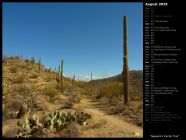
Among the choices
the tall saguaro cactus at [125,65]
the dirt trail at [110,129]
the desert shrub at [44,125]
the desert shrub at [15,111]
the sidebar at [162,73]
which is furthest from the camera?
the tall saguaro cactus at [125,65]

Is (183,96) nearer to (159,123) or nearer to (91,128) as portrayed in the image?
(159,123)

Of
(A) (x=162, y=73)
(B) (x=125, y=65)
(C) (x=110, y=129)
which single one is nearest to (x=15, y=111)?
(C) (x=110, y=129)

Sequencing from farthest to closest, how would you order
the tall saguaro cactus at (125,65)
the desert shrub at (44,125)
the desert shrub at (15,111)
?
the tall saguaro cactus at (125,65)
the desert shrub at (15,111)
the desert shrub at (44,125)

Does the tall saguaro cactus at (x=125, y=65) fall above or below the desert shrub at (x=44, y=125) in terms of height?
above

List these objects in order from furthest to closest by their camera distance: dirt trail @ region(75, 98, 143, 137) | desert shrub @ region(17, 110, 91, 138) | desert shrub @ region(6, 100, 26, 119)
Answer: desert shrub @ region(6, 100, 26, 119) < dirt trail @ region(75, 98, 143, 137) < desert shrub @ region(17, 110, 91, 138)

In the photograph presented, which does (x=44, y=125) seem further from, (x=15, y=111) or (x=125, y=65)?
(x=125, y=65)

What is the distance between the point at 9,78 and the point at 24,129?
2019cm

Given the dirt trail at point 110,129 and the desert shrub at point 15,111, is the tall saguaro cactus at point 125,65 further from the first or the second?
the desert shrub at point 15,111

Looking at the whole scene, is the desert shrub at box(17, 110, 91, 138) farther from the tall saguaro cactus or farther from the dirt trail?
the tall saguaro cactus

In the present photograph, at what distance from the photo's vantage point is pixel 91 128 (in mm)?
10586

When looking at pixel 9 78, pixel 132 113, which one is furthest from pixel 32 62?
pixel 132 113

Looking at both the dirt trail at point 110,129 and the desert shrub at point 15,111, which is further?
the desert shrub at point 15,111

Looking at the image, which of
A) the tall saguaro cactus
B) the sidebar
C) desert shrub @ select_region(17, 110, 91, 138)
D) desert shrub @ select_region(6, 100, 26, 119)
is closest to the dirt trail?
desert shrub @ select_region(17, 110, 91, 138)

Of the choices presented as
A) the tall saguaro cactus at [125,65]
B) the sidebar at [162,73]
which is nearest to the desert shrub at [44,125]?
the sidebar at [162,73]
